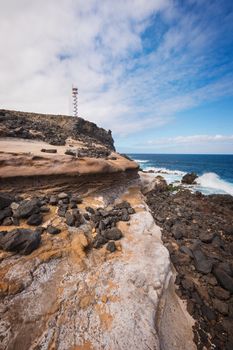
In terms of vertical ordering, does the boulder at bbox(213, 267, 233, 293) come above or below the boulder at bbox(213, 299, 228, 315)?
above

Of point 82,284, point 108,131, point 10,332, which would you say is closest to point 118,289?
point 82,284

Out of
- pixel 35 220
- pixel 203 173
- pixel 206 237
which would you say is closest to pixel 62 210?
pixel 35 220

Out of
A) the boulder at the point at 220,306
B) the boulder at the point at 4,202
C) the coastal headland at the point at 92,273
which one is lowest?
the boulder at the point at 220,306

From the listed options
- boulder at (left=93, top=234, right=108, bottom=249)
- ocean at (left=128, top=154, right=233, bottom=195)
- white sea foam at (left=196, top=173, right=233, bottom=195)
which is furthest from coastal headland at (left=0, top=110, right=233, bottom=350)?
ocean at (left=128, top=154, right=233, bottom=195)

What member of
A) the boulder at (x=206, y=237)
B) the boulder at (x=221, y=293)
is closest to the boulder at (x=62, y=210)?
the boulder at (x=221, y=293)

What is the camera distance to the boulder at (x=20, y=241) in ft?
10.6

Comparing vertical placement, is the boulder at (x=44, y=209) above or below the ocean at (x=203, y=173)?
above

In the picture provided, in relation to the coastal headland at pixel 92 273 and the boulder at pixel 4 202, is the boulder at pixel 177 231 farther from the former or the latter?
the boulder at pixel 4 202

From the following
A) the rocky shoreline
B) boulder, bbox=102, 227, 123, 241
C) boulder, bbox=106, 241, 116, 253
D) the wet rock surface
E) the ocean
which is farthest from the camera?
the ocean

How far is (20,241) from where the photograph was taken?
132 inches

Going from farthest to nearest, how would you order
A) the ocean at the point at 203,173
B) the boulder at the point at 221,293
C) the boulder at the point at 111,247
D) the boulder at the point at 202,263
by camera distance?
the ocean at the point at 203,173 < the boulder at the point at 202,263 < the boulder at the point at 221,293 < the boulder at the point at 111,247

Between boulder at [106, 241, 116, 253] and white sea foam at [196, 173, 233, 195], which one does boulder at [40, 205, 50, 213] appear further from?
white sea foam at [196, 173, 233, 195]

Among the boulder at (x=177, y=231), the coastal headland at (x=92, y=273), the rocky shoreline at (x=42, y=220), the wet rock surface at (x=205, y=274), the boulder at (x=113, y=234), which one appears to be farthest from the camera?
the boulder at (x=177, y=231)

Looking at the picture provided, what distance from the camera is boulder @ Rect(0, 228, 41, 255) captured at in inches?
128
